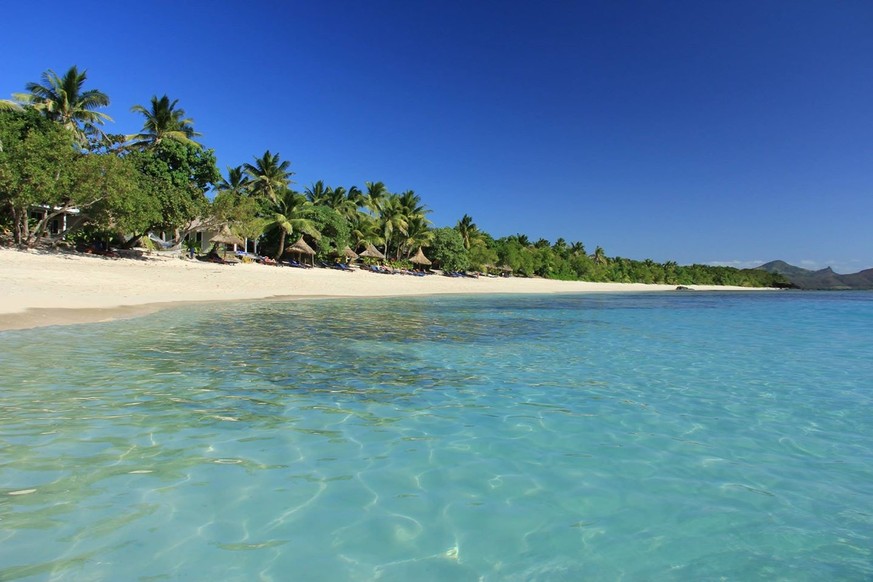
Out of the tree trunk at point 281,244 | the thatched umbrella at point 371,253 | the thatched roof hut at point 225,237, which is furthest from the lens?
the thatched umbrella at point 371,253

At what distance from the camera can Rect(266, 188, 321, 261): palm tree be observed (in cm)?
4688

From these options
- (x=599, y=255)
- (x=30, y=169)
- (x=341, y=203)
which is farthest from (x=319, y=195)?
(x=599, y=255)

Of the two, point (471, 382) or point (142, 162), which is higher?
point (142, 162)

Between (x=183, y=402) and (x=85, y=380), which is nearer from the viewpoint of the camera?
(x=183, y=402)

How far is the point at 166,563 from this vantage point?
2.89 m

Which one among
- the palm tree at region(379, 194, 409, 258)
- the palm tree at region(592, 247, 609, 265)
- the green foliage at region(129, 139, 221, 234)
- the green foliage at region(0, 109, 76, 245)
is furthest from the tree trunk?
the palm tree at region(592, 247, 609, 265)

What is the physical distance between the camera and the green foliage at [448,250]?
63281 millimetres

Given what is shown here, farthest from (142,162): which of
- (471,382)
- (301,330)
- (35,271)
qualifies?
(471,382)

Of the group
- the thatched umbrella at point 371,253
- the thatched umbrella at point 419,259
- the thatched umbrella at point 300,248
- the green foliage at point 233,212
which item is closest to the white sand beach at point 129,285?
the green foliage at point 233,212

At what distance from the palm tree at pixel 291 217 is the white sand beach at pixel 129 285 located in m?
7.87

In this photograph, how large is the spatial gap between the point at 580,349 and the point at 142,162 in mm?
35746

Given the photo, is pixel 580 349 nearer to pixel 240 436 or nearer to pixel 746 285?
pixel 240 436

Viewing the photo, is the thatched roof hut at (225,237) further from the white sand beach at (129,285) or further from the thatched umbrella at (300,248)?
the thatched umbrella at (300,248)

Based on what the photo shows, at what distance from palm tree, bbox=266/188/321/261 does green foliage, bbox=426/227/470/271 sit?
63.5ft
